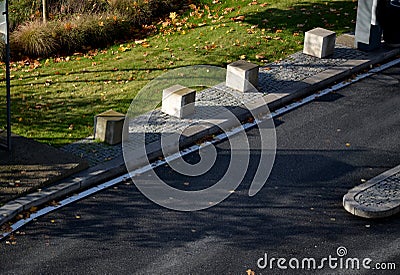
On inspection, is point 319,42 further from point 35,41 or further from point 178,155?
point 35,41

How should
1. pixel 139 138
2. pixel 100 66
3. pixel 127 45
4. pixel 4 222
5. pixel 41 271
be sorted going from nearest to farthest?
pixel 41 271, pixel 4 222, pixel 139 138, pixel 100 66, pixel 127 45

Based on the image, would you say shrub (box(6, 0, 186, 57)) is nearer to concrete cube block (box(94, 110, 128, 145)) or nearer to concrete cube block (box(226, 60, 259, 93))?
concrete cube block (box(226, 60, 259, 93))

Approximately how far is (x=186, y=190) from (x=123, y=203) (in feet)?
3.17

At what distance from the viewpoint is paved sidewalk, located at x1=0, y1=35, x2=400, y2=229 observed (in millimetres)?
11875

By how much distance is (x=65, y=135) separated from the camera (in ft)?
43.6

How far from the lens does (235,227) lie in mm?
11117

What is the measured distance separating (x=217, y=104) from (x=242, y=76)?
30.9 inches

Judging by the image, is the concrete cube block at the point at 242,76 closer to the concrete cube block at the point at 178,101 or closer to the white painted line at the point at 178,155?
the white painted line at the point at 178,155

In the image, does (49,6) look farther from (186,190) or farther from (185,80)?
(186,190)

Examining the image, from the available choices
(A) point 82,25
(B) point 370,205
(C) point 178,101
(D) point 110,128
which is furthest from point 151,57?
(B) point 370,205

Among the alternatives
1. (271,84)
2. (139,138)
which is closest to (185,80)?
(271,84)

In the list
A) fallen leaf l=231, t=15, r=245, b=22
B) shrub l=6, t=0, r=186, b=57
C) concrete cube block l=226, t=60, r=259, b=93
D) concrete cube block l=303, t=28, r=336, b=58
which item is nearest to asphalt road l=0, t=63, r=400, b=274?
concrete cube block l=226, t=60, r=259, b=93

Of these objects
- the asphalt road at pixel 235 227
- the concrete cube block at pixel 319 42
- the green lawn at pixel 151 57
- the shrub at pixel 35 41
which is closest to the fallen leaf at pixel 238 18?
the green lawn at pixel 151 57

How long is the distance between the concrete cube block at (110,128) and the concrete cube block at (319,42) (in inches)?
206
